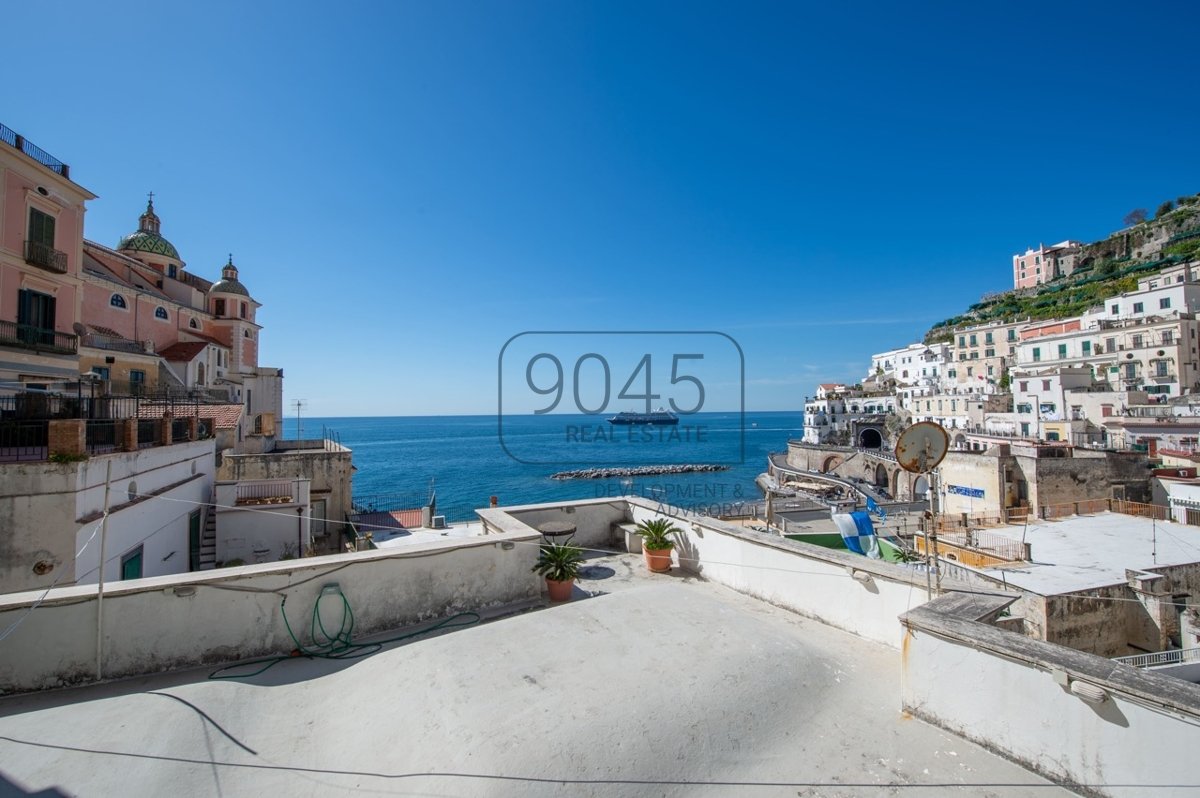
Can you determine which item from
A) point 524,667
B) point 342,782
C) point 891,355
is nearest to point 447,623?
point 524,667

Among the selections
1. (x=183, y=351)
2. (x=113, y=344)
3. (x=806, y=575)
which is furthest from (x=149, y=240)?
(x=806, y=575)

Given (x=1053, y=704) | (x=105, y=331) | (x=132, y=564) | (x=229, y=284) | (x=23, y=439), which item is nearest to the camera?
(x=1053, y=704)

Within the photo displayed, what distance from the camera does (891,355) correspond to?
80.2 meters

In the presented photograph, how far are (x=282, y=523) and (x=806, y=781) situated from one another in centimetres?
1307

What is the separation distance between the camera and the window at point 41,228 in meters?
13.7

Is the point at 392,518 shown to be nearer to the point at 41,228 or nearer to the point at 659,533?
the point at 41,228

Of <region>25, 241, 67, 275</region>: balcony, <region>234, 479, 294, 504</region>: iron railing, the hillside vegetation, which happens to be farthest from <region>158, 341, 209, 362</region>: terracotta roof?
the hillside vegetation

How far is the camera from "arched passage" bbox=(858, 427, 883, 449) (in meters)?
66.7

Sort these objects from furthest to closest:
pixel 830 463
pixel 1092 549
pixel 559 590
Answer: pixel 830 463, pixel 1092 549, pixel 559 590

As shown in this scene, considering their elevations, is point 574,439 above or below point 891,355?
below

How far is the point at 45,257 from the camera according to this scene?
46.1 ft

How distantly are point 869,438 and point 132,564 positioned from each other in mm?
72922

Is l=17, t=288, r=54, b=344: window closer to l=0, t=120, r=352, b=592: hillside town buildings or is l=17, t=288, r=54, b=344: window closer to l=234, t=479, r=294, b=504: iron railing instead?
l=0, t=120, r=352, b=592: hillside town buildings

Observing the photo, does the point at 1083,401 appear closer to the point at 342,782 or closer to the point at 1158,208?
the point at 342,782
